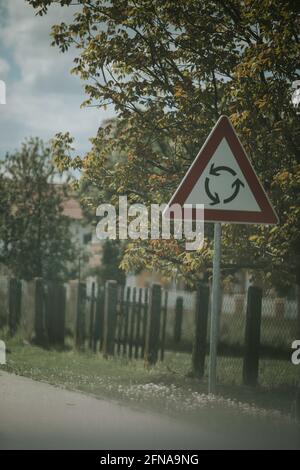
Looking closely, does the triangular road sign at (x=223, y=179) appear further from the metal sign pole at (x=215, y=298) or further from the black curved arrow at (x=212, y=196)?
the metal sign pole at (x=215, y=298)

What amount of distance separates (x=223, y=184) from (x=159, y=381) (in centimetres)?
354

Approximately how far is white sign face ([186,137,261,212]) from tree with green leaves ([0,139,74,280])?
16.1 metres

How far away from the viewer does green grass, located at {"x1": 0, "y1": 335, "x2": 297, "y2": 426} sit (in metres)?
7.40

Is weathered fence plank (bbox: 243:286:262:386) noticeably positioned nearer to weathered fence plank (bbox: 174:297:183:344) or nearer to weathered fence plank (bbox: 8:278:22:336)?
weathered fence plank (bbox: 174:297:183:344)

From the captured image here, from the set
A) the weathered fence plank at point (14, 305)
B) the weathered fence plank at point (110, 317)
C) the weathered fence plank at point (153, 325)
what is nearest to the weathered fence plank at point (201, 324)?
the weathered fence plank at point (153, 325)

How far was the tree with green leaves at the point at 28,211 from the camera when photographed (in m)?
22.4

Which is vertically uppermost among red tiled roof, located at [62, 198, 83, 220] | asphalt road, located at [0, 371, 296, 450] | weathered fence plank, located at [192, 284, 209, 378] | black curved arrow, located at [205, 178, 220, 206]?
red tiled roof, located at [62, 198, 83, 220]

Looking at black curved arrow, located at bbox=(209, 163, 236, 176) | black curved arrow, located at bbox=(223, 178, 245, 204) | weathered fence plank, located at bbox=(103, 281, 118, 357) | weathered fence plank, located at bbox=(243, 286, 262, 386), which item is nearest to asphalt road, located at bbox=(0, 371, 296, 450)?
black curved arrow, located at bbox=(223, 178, 245, 204)

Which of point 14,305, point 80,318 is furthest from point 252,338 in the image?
point 14,305

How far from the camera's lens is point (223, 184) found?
6.56 meters

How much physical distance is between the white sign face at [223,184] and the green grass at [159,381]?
6.66ft

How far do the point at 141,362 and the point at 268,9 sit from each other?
20.3 feet

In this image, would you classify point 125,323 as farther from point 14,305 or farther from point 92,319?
point 14,305
